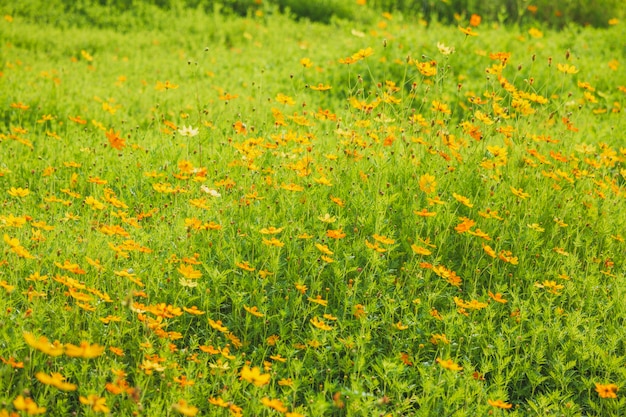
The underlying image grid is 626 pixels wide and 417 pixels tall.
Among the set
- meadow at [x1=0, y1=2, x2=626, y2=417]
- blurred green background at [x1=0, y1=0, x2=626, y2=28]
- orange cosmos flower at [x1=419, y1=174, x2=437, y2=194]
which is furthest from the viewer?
blurred green background at [x1=0, y1=0, x2=626, y2=28]

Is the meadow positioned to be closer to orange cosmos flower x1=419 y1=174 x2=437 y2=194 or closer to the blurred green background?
orange cosmos flower x1=419 y1=174 x2=437 y2=194

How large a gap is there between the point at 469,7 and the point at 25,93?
7.97m

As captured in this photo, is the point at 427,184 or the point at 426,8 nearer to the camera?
the point at 427,184

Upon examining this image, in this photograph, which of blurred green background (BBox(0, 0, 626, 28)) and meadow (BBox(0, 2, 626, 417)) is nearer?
meadow (BBox(0, 2, 626, 417))

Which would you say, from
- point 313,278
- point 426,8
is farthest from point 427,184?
point 426,8

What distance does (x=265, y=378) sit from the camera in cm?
210

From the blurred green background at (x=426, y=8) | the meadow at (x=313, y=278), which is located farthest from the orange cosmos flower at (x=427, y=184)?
the blurred green background at (x=426, y=8)

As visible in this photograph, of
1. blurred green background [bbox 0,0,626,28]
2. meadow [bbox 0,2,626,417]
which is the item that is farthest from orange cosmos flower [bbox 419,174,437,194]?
blurred green background [bbox 0,0,626,28]

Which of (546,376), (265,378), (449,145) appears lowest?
(546,376)

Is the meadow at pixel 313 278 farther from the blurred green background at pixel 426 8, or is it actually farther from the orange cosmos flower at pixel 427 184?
the blurred green background at pixel 426 8

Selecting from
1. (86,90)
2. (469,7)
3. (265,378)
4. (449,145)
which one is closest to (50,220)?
(265,378)

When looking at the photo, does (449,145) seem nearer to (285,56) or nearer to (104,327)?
(104,327)

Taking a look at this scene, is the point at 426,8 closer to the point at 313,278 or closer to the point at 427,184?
the point at 427,184

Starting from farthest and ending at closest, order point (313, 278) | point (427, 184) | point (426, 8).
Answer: point (426, 8)
point (427, 184)
point (313, 278)
